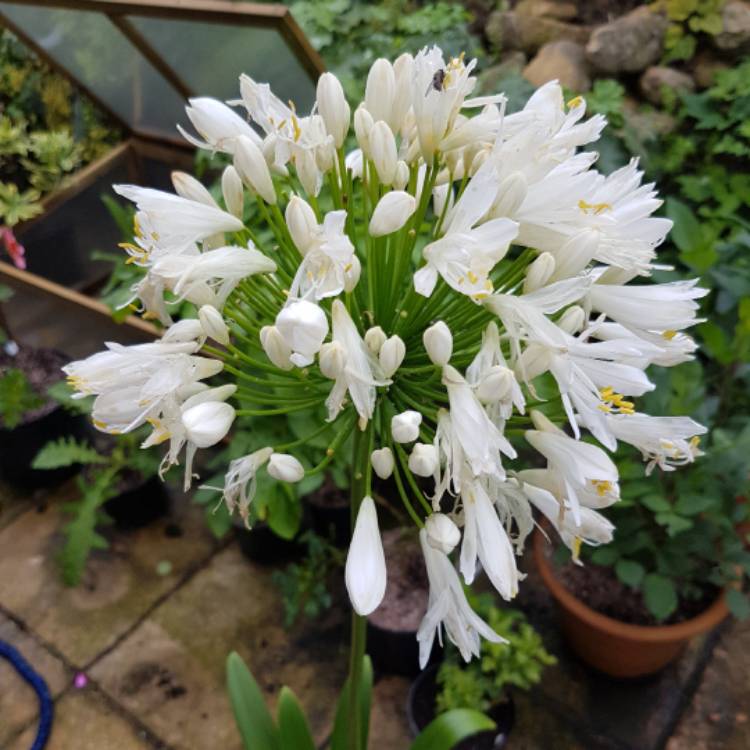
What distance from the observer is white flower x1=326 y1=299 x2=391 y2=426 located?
806 millimetres

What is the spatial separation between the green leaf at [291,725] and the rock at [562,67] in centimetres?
250

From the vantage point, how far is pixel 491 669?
1.93 m

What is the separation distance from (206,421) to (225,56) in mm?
1895

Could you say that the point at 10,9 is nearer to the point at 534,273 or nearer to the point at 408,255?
the point at 408,255

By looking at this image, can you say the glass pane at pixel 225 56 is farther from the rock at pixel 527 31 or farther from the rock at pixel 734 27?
the rock at pixel 734 27

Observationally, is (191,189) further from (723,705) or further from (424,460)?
(723,705)

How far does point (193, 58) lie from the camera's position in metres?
2.49

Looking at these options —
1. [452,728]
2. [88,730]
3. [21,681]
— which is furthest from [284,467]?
[21,681]

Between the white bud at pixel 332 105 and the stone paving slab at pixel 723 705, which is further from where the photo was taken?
the stone paving slab at pixel 723 705

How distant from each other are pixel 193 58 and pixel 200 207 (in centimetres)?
185

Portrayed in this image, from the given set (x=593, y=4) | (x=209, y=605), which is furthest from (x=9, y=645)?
(x=593, y=4)

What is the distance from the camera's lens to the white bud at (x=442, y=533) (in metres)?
0.86

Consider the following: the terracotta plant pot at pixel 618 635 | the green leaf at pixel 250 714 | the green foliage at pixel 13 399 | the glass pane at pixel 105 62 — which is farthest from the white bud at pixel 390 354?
the glass pane at pixel 105 62

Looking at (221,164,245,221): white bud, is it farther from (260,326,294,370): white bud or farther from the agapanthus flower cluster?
(260,326,294,370): white bud
